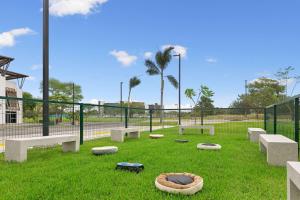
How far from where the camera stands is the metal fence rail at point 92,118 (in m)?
8.66

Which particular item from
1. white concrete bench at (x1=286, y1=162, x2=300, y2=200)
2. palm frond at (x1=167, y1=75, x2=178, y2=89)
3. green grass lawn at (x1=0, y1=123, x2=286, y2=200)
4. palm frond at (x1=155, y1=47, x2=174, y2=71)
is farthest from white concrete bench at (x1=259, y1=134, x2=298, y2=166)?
palm frond at (x1=155, y1=47, x2=174, y2=71)

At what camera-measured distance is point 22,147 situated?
6188mm

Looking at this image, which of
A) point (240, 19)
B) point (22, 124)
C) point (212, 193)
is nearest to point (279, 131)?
point (212, 193)

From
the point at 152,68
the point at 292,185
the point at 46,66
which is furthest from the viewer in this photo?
the point at 152,68

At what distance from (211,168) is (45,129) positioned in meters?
5.65

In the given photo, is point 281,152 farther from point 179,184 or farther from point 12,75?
point 12,75

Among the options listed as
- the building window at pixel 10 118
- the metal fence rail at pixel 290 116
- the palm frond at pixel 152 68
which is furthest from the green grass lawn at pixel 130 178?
the palm frond at pixel 152 68

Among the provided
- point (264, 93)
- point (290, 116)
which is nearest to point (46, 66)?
point (290, 116)

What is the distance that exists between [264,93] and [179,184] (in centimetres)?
5500

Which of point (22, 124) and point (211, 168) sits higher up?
point (22, 124)

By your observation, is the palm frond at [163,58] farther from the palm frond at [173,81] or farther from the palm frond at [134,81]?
the palm frond at [134,81]

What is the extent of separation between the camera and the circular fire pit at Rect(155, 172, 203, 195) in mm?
3734

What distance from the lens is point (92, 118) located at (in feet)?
43.1

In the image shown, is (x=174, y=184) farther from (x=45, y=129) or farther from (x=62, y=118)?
(x=62, y=118)
